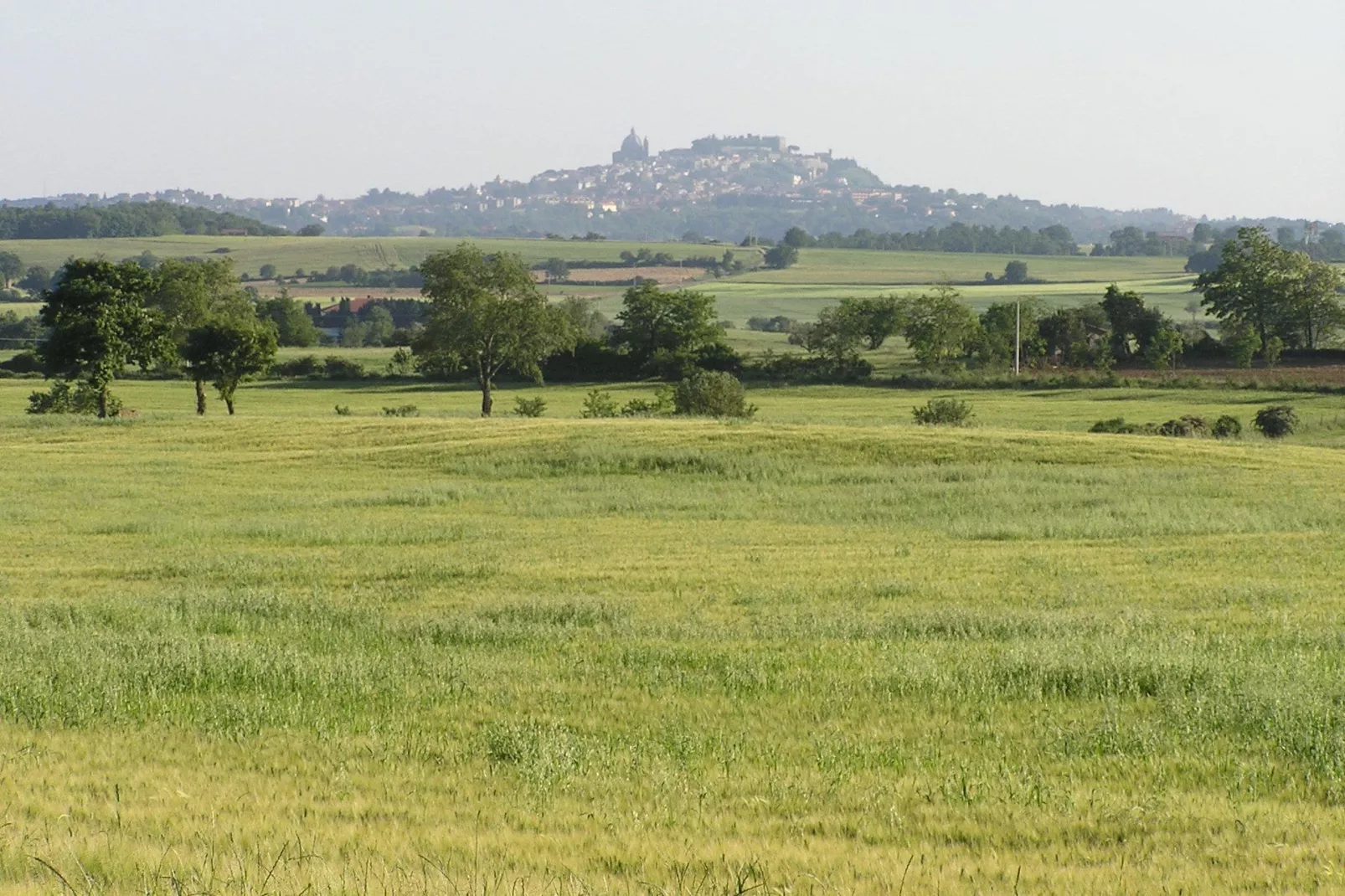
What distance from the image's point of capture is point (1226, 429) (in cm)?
4822

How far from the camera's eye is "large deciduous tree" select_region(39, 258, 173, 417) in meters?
48.1

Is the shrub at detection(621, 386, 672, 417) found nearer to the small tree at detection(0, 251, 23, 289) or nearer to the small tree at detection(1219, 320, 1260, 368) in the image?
the small tree at detection(1219, 320, 1260, 368)

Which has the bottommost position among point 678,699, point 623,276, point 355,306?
point 678,699

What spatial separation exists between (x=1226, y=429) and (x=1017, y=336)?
36.7m

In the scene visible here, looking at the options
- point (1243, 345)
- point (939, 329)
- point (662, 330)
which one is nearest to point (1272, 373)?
point (1243, 345)

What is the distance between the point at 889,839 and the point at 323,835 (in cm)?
299

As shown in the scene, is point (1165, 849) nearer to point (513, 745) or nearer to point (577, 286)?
point (513, 745)

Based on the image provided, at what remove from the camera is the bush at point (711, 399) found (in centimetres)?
5331

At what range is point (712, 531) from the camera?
23859 millimetres

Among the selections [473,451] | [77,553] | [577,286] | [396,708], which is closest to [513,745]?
[396,708]

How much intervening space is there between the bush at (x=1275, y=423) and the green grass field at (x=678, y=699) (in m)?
25.9

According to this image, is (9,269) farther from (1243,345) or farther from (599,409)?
(1243,345)

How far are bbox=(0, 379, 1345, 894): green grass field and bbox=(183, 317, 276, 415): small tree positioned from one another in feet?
90.5

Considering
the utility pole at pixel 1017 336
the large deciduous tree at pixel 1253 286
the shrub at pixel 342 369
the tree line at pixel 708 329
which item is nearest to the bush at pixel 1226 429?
the tree line at pixel 708 329
